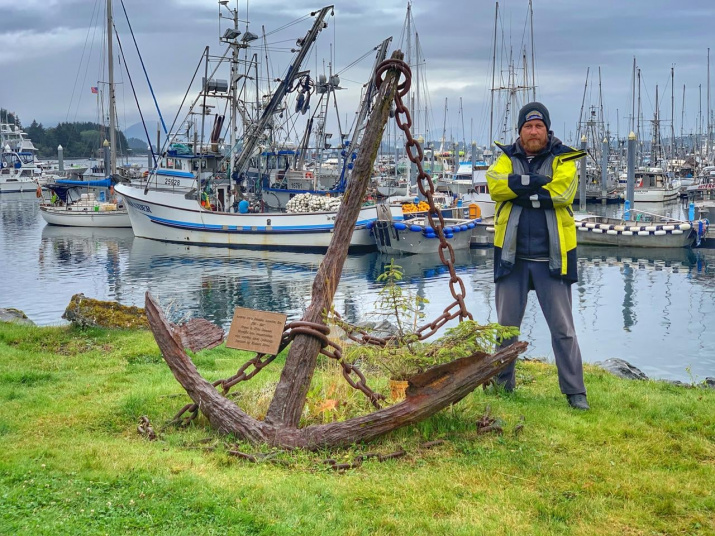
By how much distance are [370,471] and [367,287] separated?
18895mm

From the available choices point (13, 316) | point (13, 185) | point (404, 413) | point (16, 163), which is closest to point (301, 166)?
point (13, 316)

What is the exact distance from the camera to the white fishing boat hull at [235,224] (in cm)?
3188

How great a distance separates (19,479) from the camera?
4.34 meters

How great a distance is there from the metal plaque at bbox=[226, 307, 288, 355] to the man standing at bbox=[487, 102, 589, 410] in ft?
6.17

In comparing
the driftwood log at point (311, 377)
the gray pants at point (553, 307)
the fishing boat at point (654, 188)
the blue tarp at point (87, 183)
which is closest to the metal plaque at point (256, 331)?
the driftwood log at point (311, 377)

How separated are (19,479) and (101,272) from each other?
76.3 ft

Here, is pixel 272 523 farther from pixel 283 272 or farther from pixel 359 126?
pixel 359 126

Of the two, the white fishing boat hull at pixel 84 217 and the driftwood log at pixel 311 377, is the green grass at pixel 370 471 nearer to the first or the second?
the driftwood log at pixel 311 377

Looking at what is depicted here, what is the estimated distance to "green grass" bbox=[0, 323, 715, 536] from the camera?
3.85m

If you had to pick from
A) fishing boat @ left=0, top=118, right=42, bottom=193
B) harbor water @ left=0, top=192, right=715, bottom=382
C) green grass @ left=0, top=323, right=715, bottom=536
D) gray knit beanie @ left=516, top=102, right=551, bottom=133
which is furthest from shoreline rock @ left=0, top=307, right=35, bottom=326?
fishing boat @ left=0, top=118, right=42, bottom=193

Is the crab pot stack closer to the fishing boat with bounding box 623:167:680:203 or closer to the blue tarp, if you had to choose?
the blue tarp

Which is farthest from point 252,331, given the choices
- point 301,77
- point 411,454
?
point 301,77

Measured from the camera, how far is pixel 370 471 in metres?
4.62

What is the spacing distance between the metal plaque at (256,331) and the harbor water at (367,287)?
7575mm
